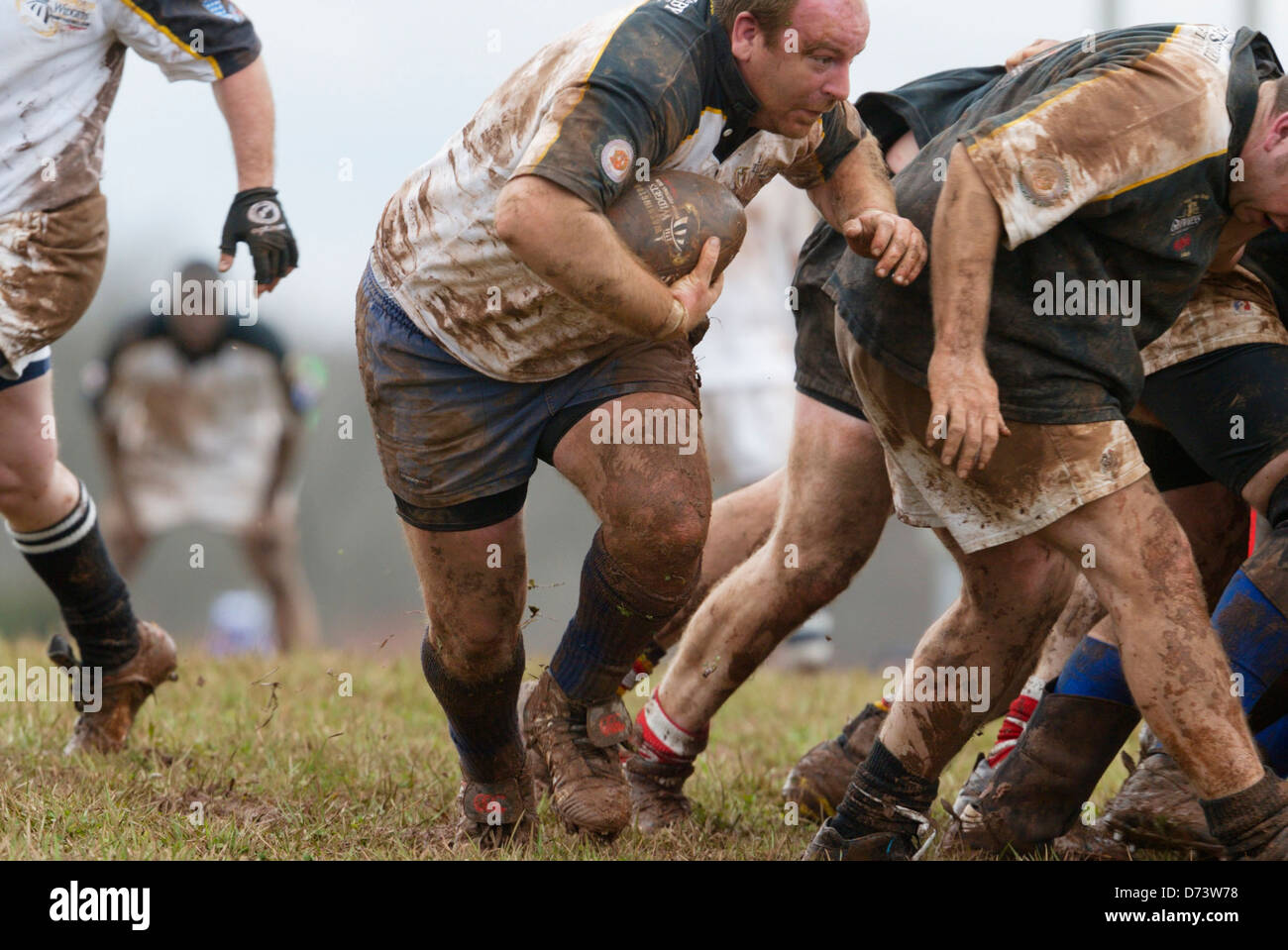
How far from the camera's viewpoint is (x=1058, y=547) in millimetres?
3205

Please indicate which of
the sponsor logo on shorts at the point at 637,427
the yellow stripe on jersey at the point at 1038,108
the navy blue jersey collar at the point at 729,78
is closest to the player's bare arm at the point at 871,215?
the yellow stripe on jersey at the point at 1038,108

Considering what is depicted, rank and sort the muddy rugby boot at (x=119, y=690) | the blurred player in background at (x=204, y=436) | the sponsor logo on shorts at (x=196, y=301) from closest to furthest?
the muddy rugby boot at (x=119, y=690) < the sponsor logo on shorts at (x=196, y=301) < the blurred player in background at (x=204, y=436)

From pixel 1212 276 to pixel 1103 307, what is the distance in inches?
28.2

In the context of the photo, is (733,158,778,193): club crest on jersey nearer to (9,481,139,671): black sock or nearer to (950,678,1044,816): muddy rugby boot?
(950,678,1044,816): muddy rugby boot

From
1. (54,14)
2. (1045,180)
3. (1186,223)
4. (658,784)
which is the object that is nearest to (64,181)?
(54,14)

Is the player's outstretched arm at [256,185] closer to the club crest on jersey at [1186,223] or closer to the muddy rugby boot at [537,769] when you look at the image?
the muddy rugby boot at [537,769]

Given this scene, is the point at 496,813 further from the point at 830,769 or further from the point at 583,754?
the point at 830,769

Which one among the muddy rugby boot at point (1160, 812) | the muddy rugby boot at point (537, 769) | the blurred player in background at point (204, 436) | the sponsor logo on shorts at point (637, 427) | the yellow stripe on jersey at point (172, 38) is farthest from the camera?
the blurred player in background at point (204, 436)

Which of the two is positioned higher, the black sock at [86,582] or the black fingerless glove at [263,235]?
the black fingerless glove at [263,235]

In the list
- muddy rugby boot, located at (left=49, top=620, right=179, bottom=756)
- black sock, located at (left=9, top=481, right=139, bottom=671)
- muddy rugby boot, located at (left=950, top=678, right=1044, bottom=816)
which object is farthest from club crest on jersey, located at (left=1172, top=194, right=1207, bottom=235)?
muddy rugby boot, located at (left=49, top=620, right=179, bottom=756)

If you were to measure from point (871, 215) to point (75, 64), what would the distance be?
2.22m

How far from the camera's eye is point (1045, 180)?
296cm

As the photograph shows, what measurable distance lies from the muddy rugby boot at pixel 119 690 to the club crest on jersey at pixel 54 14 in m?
1.79

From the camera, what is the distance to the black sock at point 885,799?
3559 millimetres
